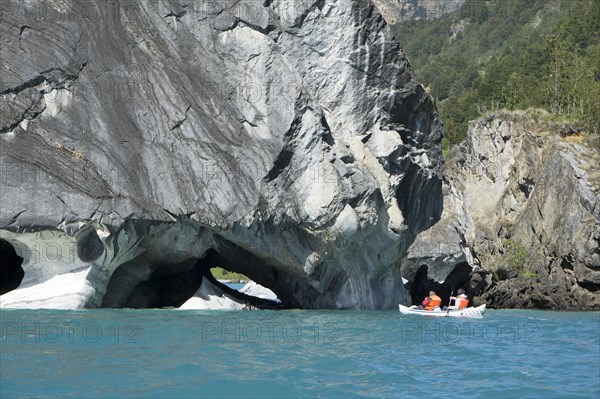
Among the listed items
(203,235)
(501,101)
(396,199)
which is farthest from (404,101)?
(501,101)

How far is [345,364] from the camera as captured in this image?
1842 centimetres

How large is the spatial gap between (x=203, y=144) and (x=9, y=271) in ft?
30.9

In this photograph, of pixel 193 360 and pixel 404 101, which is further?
pixel 404 101

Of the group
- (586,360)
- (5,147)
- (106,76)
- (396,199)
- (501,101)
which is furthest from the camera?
(501,101)

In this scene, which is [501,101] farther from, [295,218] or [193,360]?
[193,360]

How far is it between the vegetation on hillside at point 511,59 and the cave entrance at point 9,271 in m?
37.0

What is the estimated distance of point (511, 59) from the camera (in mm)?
105500

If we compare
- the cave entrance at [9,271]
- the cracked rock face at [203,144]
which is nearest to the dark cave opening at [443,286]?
the cracked rock face at [203,144]

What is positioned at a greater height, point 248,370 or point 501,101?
point 501,101

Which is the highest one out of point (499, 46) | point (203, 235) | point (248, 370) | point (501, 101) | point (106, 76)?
point (499, 46)

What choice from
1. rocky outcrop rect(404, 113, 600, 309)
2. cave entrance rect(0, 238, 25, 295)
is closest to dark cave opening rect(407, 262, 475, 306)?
rocky outcrop rect(404, 113, 600, 309)

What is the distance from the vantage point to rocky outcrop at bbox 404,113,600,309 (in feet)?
158

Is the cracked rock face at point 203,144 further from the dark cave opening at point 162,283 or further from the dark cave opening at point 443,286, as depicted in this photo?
the dark cave opening at point 443,286

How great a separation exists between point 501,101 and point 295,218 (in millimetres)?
63748
